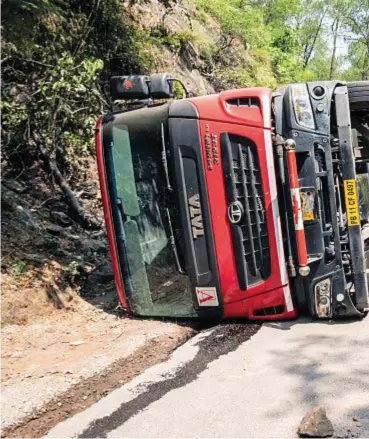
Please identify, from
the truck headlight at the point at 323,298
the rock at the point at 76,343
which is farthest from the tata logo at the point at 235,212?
the rock at the point at 76,343

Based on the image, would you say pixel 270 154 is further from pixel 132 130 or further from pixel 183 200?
pixel 132 130

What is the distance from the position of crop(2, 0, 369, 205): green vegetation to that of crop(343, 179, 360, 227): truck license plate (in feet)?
8.93

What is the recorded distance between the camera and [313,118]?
335cm

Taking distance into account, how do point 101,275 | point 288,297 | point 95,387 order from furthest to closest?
point 101,275 < point 288,297 < point 95,387

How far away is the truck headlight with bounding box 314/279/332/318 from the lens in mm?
3281

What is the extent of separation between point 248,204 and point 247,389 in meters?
1.29

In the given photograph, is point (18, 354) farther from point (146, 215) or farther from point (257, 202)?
point (257, 202)

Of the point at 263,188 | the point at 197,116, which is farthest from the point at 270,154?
the point at 197,116

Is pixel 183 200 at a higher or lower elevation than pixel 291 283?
higher

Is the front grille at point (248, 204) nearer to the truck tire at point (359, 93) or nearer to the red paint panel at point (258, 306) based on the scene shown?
the red paint panel at point (258, 306)

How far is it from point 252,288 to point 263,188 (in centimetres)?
70

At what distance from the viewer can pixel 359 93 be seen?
358cm

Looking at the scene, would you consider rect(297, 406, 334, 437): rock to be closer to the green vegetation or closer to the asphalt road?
the asphalt road

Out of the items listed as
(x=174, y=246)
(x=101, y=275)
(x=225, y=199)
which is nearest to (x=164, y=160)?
Answer: (x=225, y=199)
